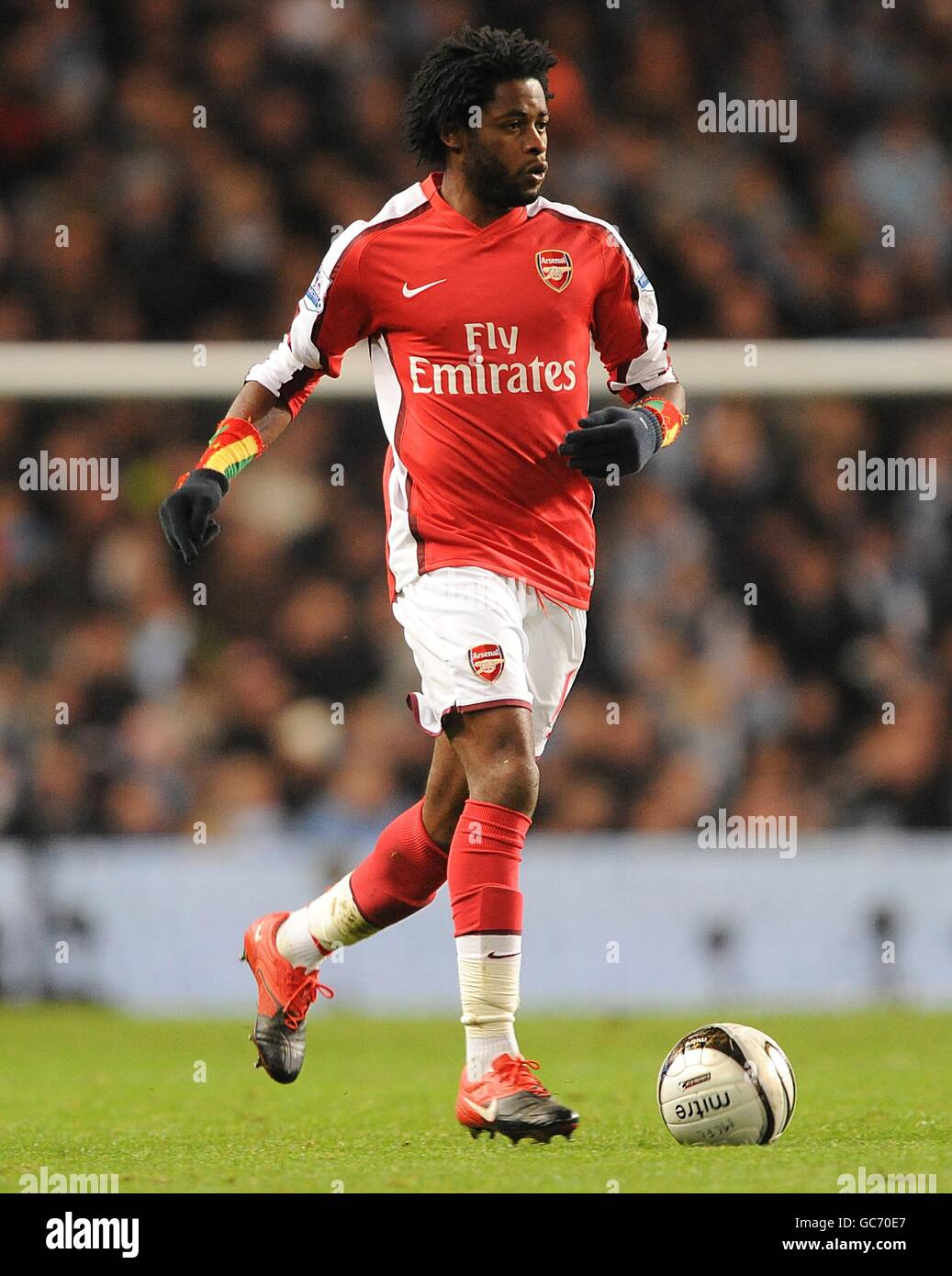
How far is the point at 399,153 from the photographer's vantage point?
35.7 feet

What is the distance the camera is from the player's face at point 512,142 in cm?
457

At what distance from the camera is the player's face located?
4.57 meters

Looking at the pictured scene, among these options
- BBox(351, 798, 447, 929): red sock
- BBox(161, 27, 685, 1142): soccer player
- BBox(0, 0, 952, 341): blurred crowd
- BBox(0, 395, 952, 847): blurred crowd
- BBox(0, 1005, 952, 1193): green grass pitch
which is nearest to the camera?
BBox(0, 1005, 952, 1193): green grass pitch

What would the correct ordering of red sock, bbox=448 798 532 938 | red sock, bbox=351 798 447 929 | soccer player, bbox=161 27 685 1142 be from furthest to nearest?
1. red sock, bbox=351 798 447 929
2. soccer player, bbox=161 27 685 1142
3. red sock, bbox=448 798 532 938

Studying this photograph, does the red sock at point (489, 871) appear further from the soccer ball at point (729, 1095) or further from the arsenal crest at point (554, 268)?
the arsenal crest at point (554, 268)

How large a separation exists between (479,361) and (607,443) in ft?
1.35

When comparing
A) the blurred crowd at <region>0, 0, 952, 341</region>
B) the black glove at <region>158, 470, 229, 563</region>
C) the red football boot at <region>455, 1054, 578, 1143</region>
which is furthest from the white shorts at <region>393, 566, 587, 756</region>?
the blurred crowd at <region>0, 0, 952, 341</region>

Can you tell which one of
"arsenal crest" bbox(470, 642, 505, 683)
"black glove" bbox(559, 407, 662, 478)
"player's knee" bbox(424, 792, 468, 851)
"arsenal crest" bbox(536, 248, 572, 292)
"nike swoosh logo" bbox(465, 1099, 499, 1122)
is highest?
"arsenal crest" bbox(536, 248, 572, 292)

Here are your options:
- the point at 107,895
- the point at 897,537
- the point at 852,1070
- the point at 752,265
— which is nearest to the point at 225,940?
the point at 107,895

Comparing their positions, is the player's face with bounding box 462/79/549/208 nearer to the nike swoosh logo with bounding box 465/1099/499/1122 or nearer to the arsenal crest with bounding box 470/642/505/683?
the arsenal crest with bounding box 470/642/505/683

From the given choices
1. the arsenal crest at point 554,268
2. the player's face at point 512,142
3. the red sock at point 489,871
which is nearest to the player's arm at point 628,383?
the arsenal crest at point 554,268

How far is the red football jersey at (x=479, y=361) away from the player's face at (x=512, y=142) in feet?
0.43

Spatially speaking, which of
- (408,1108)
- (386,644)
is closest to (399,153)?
(386,644)

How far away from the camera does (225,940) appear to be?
8461 millimetres
